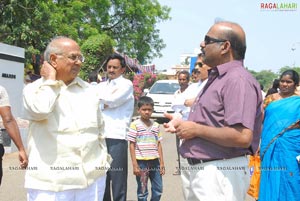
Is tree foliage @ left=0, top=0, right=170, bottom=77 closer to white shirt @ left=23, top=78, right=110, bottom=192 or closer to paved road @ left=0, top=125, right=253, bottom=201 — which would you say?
paved road @ left=0, top=125, right=253, bottom=201

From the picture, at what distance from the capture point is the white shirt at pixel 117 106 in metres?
4.59

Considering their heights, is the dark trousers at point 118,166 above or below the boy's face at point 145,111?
below

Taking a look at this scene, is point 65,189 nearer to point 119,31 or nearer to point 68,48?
point 68,48

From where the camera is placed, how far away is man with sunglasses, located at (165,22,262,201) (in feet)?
8.41

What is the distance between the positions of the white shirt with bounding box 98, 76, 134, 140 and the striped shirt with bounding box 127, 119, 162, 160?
295 millimetres

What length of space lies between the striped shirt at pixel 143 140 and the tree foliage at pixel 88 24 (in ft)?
25.6

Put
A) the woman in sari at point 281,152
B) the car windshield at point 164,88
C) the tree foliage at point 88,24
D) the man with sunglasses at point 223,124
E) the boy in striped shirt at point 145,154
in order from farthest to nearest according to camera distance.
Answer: the car windshield at point 164,88 → the tree foliage at point 88,24 → the boy in striped shirt at point 145,154 → the woman in sari at point 281,152 → the man with sunglasses at point 223,124

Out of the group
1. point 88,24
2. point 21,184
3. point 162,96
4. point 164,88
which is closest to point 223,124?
point 21,184

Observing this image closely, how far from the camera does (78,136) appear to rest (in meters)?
3.06

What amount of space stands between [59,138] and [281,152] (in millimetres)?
2365

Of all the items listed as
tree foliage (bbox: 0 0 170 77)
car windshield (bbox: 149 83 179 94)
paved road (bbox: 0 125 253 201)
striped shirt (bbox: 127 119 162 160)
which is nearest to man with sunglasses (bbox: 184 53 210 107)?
striped shirt (bbox: 127 119 162 160)

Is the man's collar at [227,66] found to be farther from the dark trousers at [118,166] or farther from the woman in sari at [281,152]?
the dark trousers at [118,166]

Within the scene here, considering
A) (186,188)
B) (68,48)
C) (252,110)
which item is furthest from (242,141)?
(68,48)

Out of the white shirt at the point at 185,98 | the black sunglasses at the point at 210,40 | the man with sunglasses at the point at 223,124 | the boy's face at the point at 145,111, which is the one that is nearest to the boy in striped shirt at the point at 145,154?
the boy's face at the point at 145,111
